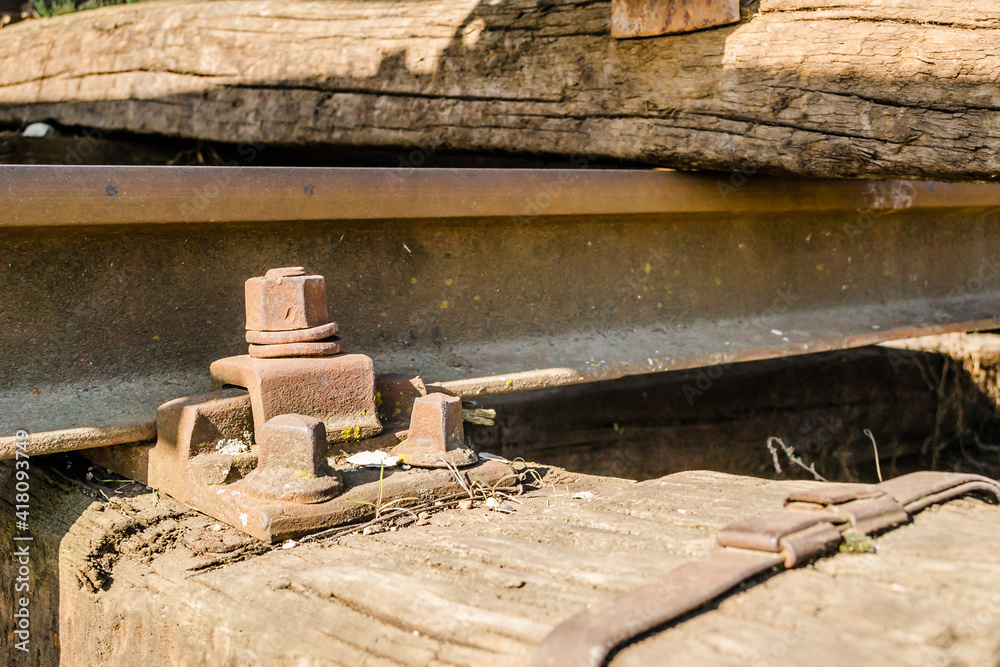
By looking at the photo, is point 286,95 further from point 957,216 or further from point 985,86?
point 957,216

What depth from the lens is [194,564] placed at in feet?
5.84

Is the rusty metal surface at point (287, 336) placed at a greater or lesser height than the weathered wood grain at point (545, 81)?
lesser

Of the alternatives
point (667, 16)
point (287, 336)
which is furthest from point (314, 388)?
point (667, 16)

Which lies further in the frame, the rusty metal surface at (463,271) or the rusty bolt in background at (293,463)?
the rusty metal surface at (463,271)

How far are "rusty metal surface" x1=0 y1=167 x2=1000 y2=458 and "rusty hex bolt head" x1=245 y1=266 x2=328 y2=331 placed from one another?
0.87 ft

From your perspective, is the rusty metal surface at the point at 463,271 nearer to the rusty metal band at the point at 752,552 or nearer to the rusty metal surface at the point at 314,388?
the rusty metal surface at the point at 314,388

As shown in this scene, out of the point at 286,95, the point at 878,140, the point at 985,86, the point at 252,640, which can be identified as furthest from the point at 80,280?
the point at 985,86

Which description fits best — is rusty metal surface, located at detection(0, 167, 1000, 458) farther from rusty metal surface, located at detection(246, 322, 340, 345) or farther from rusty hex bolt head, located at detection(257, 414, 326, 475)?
rusty hex bolt head, located at detection(257, 414, 326, 475)

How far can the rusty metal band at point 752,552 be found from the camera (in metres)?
1.17

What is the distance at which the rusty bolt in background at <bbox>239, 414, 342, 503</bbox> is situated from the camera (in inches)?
73.7

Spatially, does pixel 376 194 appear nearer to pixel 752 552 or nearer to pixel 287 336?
pixel 287 336

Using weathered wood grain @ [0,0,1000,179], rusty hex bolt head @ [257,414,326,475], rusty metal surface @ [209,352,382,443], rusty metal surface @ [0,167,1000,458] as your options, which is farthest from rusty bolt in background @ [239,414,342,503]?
weathered wood grain @ [0,0,1000,179]

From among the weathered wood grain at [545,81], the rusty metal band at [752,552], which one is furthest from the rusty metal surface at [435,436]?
the weathered wood grain at [545,81]

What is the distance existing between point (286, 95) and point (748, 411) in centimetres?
265
